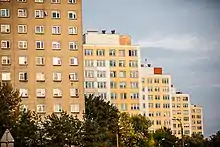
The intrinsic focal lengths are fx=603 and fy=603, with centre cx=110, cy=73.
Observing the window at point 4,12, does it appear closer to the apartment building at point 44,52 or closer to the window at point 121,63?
the apartment building at point 44,52

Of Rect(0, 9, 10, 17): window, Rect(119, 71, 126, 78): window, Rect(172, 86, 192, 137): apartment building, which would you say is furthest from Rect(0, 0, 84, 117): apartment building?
Rect(172, 86, 192, 137): apartment building

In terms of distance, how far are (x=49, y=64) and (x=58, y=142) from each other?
26077 mm

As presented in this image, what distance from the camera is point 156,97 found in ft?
482

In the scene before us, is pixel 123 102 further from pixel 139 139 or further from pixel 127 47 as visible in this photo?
pixel 139 139

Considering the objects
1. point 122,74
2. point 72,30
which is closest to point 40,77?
point 72,30

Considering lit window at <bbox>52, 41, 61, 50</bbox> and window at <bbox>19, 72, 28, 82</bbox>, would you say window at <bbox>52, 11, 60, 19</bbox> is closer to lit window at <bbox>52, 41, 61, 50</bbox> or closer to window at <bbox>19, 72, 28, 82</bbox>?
lit window at <bbox>52, 41, 61, 50</bbox>

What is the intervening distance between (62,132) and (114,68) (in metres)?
67.4

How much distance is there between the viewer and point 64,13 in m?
77.0

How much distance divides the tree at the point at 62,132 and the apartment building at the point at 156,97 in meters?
90.4

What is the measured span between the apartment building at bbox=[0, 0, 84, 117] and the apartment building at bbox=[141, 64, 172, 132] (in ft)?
222

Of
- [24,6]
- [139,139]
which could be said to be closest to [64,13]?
[24,6]

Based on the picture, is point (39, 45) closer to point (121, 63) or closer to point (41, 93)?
point (41, 93)

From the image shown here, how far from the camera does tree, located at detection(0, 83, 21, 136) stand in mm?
45719

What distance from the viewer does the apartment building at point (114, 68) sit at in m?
115
